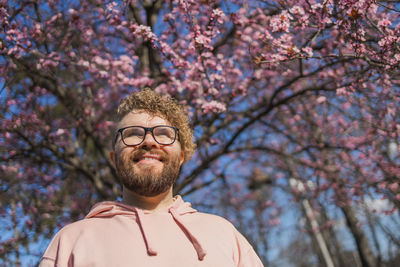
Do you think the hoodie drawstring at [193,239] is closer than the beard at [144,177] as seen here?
Yes

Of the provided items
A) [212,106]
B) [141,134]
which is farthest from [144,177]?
[212,106]

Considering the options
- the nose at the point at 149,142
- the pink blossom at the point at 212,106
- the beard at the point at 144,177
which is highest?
the pink blossom at the point at 212,106

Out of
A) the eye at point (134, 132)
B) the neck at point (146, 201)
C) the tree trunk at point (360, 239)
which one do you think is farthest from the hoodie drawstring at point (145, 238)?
the tree trunk at point (360, 239)

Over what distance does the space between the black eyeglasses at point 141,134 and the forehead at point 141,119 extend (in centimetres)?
5

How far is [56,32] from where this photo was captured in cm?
484

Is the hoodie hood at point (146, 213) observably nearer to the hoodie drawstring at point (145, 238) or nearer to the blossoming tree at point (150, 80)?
the hoodie drawstring at point (145, 238)

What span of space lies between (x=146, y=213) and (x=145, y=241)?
0.24m

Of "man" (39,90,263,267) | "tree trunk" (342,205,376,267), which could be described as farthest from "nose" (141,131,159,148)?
"tree trunk" (342,205,376,267)

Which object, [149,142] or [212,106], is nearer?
[149,142]

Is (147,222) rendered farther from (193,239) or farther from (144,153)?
(144,153)

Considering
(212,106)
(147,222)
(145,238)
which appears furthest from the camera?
(212,106)

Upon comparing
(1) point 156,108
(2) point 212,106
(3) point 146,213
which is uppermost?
(2) point 212,106

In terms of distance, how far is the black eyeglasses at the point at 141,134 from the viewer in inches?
83.7

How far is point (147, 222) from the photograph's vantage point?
1970 mm
